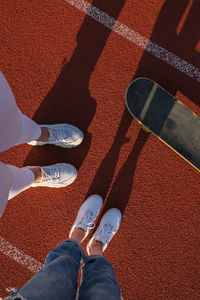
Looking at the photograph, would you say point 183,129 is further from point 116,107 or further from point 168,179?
point 116,107

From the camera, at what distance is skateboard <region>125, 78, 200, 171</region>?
2.18m

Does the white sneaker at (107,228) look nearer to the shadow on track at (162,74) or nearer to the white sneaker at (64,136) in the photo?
the shadow on track at (162,74)

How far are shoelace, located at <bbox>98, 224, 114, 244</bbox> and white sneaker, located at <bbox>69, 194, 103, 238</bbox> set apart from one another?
0.11 meters

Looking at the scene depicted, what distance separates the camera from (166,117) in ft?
7.19

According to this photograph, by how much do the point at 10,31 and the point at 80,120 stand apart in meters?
1.21

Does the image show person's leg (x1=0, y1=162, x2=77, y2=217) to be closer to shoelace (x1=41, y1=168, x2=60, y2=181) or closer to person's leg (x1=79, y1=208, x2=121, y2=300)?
shoelace (x1=41, y1=168, x2=60, y2=181)

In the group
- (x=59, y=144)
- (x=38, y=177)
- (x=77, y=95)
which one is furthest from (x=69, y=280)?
(x=77, y=95)

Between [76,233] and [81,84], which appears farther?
[81,84]

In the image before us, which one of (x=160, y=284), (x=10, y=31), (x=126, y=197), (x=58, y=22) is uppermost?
(x=58, y=22)

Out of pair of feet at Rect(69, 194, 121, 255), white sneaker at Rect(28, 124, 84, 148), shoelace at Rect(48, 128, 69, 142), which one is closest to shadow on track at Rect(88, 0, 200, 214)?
pair of feet at Rect(69, 194, 121, 255)

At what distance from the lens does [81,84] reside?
7.34ft

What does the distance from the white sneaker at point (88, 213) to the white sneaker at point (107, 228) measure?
3.7 inches

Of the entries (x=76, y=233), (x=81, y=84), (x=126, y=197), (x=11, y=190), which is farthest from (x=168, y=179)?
(x=11, y=190)

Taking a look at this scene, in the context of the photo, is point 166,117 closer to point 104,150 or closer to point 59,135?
point 104,150
